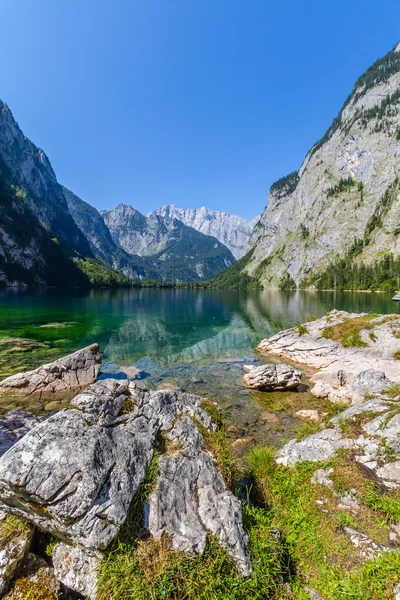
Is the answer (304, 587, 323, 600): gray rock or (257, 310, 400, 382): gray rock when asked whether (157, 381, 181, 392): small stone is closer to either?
(257, 310, 400, 382): gray rock

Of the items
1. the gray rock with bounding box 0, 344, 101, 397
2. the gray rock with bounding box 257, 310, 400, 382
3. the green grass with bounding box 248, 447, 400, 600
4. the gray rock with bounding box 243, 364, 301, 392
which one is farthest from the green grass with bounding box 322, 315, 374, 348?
the gray rock with bounding box 0, 344, 101, 397

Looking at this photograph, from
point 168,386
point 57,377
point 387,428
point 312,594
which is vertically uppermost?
point 387,428

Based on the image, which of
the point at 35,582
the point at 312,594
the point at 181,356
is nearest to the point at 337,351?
the point at 181,356

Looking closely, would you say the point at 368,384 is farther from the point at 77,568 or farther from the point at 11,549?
the point at 11,549

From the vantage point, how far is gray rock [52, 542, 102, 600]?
364 centimetres

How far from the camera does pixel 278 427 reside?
42.7 feet

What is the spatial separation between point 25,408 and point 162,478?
13928 mm

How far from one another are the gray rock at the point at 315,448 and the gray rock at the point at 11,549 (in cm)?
598

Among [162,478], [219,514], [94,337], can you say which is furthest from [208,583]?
[94,337]

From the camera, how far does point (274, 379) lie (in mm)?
17844

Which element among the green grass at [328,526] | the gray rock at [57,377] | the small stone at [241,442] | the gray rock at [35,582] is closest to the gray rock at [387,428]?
the green grass at [328,526]

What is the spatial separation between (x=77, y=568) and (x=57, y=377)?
626 inches

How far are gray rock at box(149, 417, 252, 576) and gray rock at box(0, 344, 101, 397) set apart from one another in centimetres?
1483

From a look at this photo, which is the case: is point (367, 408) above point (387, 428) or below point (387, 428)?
below
